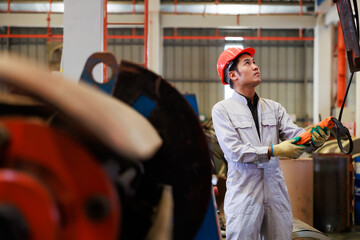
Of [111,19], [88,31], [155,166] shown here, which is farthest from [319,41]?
[155,166]

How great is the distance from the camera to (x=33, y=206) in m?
0.43

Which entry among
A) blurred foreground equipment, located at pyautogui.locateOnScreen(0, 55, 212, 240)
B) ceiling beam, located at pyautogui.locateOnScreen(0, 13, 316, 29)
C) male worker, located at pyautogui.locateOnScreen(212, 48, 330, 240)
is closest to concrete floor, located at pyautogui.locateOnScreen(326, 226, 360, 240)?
male worker, located at pyautogui.locateOnScreen(212, 48, 330, 240)

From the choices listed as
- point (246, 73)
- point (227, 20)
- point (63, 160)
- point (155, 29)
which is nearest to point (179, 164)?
point (63, 160)

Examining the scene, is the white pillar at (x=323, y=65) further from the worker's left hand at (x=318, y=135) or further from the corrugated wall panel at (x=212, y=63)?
the worker's left hand at (x=318, y=135)

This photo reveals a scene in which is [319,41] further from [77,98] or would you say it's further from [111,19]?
[77,98]

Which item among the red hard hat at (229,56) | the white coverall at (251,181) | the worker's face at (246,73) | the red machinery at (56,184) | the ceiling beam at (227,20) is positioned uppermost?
the ceiling beam at (227,20)

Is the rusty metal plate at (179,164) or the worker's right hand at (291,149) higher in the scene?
the rusty metal plate at (179,164)

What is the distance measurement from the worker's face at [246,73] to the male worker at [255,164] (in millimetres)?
12

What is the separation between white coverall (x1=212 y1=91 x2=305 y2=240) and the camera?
2.02 m

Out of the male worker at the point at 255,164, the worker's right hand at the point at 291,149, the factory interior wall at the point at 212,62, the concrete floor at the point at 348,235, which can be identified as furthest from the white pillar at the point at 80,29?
the factory interior wall at the point at 212,62

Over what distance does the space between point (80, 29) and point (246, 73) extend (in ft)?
3.23

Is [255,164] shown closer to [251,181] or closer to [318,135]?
[251,181]

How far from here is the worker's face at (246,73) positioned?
2289 mm

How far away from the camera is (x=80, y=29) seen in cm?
201
